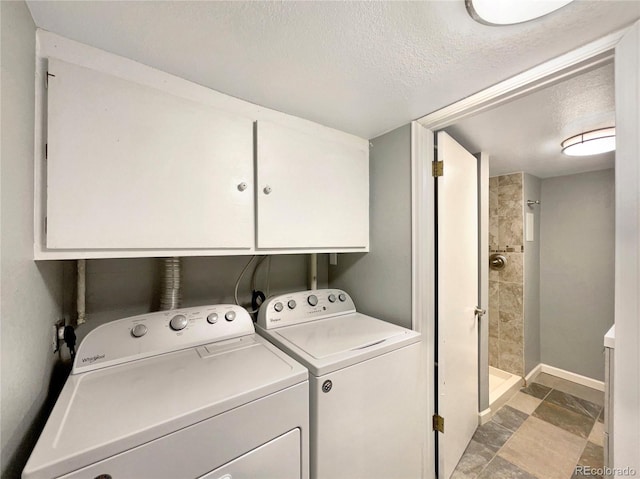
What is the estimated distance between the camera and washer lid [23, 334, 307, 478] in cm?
62

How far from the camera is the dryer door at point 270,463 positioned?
771 mm

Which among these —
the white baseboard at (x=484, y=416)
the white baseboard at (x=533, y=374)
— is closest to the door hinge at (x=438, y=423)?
the white baseboard at (x=484, y=416)

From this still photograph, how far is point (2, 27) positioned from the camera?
612 mm

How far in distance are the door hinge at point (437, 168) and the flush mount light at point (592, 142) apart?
1.13 m

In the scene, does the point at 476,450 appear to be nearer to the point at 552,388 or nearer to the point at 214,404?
the point at 552,388

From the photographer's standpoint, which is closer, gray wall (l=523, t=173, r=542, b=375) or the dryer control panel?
the dryer control panel

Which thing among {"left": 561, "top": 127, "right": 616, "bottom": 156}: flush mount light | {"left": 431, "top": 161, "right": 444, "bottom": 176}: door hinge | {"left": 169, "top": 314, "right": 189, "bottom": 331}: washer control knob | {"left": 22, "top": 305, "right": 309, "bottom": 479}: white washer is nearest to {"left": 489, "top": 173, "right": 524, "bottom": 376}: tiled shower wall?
{"left": 561, "top": 127, "right": 616, "bottom": 156}: flush mount light

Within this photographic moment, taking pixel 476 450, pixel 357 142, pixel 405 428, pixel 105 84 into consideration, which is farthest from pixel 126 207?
pixel 476 450

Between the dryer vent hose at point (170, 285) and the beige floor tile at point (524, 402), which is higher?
the dryer vent hose at point (170, 285)

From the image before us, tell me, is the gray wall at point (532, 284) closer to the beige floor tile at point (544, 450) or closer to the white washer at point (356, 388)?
the beige floor tile at point (544, 450)

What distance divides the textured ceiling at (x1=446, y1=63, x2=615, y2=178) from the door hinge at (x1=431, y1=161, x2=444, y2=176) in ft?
1.03

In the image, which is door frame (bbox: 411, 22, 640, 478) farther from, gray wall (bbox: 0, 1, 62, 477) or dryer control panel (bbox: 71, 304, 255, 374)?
A: gray wall (bbox: 0, 1, 62, 477)

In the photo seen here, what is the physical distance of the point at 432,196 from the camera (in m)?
1.52

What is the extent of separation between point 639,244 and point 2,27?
190 cm
